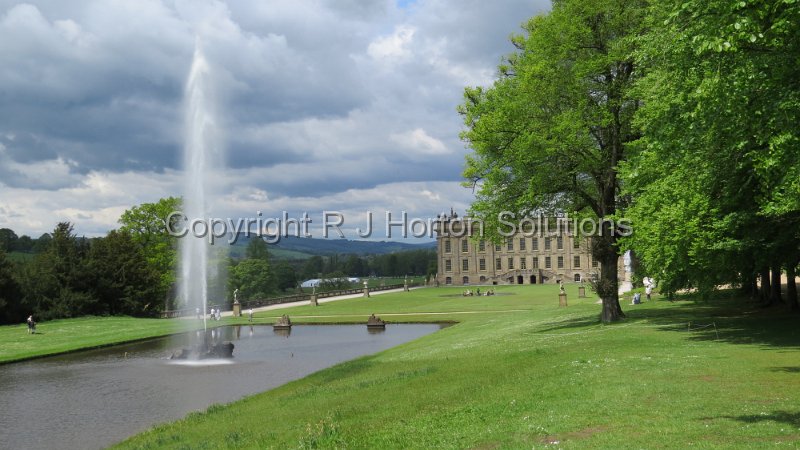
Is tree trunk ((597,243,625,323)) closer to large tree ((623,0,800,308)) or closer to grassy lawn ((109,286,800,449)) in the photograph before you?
large tree ((623,0,800,308))

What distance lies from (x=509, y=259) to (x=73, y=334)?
108620 millimetres

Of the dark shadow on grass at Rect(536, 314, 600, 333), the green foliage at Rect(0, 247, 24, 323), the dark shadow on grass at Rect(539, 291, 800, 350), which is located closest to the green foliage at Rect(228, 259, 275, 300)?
the green foliage at Rect(0, 247, 24, 323)

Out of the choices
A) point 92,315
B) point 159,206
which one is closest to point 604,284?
point 92,315

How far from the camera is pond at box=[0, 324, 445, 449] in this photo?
19.7m

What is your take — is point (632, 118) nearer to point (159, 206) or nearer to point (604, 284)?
point (604, 284)

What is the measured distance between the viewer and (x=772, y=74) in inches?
556

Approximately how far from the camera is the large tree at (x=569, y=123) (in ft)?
95.5

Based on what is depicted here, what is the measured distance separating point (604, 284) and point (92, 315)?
5221 cm

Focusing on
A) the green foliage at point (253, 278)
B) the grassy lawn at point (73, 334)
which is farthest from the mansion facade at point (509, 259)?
the grassy lawn at point (73, 334)

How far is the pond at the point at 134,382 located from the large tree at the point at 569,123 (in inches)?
447

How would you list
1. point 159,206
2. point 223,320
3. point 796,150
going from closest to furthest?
1. point 796,150
2. point 223,320
3. point 159,206

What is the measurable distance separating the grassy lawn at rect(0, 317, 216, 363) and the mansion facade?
292ft

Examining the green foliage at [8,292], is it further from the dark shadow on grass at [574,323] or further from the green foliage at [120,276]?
the dark shadow on grass at [574,323]

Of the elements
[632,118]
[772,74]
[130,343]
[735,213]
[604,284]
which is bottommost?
[130,343]
